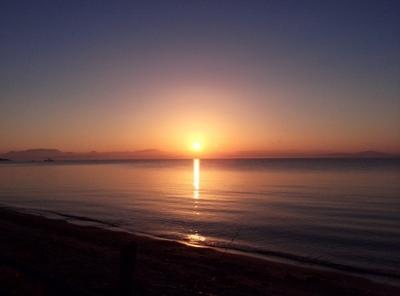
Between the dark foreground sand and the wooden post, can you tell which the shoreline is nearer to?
the dark foreground sand

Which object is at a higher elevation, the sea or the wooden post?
the wooden post

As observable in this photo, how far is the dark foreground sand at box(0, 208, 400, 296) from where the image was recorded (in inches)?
372

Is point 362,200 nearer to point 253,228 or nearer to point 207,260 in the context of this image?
point 253,228

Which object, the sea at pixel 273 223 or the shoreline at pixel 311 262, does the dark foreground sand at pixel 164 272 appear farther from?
the sea at pixel 273 223

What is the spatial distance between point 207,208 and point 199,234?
1039cm

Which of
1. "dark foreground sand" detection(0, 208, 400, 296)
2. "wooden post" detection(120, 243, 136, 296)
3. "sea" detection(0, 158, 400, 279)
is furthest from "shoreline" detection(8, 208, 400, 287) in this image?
"wooden post" detection(120, 243, 136, 296)

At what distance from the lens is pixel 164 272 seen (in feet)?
37.9

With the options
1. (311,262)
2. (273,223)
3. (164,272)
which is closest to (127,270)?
(164,272)

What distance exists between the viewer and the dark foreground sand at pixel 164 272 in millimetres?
9461

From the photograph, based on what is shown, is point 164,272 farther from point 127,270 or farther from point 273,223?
point 273,223

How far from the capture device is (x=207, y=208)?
29.9m

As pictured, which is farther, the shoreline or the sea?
the sea

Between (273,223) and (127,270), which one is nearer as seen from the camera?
(127,270)

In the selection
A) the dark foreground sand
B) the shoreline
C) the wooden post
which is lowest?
the shoreline
